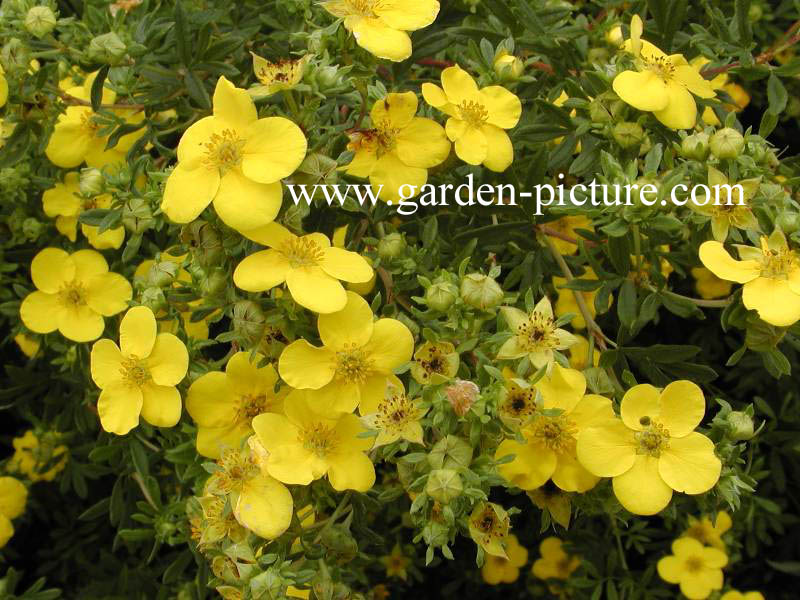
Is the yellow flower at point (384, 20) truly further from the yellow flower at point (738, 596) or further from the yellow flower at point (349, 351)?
the yellow flower at point (738, 596)

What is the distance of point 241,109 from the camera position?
65.3 inches

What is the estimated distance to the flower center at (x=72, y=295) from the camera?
2.32 metres

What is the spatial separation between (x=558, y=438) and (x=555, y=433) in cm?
1

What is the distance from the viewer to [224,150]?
1.64 meters

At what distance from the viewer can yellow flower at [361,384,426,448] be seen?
1554 mm

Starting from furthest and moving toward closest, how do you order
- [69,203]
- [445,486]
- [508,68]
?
[69,203]
[508,68]
[445,486]

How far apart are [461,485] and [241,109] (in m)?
0.75

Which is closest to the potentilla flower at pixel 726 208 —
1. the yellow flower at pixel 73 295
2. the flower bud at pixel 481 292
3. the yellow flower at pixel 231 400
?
the flower bud at pixel 481 292

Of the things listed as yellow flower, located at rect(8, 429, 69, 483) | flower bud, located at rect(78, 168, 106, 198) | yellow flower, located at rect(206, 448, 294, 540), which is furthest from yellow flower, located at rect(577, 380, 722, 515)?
yellow flower, located at rect(8, 429, 69, 483)

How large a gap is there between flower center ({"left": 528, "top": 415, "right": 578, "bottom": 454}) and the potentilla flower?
1.45 ft

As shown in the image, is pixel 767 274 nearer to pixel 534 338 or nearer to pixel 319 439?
pixel 534 338

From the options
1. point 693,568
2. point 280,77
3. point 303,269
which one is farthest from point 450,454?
point 693,568

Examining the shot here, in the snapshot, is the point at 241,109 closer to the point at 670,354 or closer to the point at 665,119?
the point at 665,119

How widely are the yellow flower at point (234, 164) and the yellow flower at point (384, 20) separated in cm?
23
